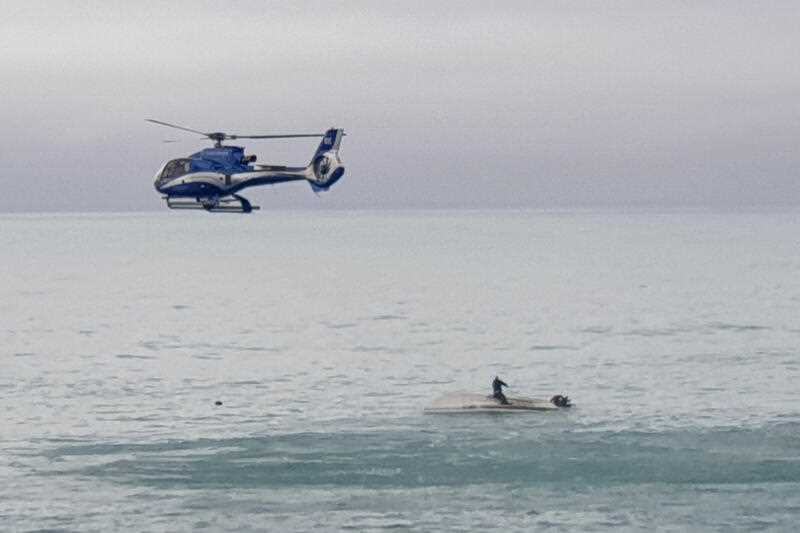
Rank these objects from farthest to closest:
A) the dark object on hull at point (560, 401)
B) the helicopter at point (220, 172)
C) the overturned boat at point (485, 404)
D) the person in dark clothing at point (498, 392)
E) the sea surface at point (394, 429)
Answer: the dark object on hull at point (560, 401)
the overturned boat at point (485, 404)
the person in dark clothing at point (498, 392)
the helicopter at point (220, 172)
the sea surface at point (394, 429)

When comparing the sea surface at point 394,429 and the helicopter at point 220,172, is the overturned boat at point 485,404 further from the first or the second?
the helicopter at point 220,172

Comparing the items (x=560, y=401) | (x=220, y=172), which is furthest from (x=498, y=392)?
(x=220, y=172)

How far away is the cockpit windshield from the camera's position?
7762 cm

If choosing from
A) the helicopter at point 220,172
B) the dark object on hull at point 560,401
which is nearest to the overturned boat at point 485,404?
the dark object on hull at point 560,401

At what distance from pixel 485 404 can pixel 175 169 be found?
1005 inches

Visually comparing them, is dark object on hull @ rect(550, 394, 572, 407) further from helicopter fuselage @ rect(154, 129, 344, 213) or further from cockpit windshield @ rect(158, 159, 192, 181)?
cockpit windshield @ rect(158, 159, 192, 181)

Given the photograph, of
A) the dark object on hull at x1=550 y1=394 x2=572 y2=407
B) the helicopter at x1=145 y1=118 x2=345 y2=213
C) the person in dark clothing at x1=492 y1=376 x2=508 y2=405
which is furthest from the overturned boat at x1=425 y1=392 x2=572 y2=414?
the helicopter at x1=145 y1=118 x2=345 y2=213

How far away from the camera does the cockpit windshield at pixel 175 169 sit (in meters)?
77.6

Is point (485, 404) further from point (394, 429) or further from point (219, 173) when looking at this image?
point (219, 173)

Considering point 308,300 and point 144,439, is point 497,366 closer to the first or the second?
point 144,439

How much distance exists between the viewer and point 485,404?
281ft

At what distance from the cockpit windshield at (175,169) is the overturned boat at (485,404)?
23.6 m

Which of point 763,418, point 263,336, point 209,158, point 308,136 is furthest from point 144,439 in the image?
point 263,336

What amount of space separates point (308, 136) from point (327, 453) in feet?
72.3
